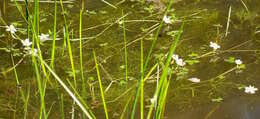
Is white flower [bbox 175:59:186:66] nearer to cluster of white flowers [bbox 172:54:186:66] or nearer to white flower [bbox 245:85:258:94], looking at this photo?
cluster of white flowers [bbox 172:54:186:66]

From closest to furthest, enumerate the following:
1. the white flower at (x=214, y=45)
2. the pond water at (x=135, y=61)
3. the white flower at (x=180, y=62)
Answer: the pond water at (x=135, y=61) < the white flower at (x=180, y=62) < the white flower at (x=214, y=45)

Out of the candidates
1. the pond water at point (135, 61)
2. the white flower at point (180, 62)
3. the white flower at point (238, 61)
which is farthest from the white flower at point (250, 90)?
the white flower at point (180, 62)

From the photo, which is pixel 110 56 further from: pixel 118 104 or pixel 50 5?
pixel 50 5

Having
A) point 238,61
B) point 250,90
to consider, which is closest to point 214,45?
point 238,61

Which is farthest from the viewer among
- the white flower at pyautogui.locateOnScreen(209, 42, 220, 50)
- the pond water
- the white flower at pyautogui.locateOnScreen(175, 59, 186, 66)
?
the white flower at pyautogui.locateOnScreen(209, 42, 220, 50)

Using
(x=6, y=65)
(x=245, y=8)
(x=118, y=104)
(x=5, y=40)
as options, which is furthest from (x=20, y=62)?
(x=245, y=8)

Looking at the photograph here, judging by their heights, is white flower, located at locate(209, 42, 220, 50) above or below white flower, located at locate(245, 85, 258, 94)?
above

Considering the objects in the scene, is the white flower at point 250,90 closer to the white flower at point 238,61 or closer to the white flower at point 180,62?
the white flower at point 238,61

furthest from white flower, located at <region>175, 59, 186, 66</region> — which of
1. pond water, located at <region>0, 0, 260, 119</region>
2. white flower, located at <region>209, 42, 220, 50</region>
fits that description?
white flower, located at <region>209, 42, 220, 50</region>
